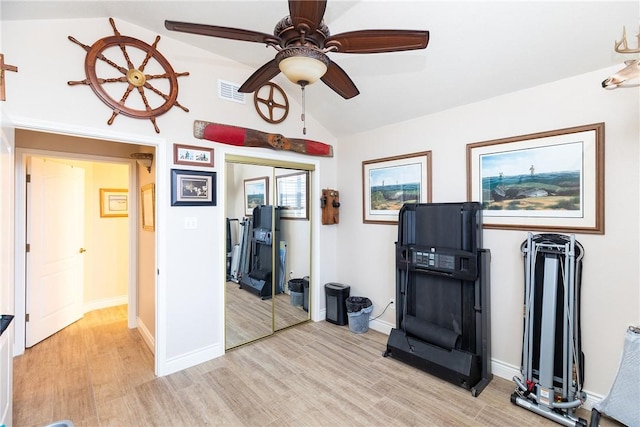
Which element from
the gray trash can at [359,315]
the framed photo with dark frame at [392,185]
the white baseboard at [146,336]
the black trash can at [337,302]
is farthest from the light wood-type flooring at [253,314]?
the framed photo with dark frame at [392,185]

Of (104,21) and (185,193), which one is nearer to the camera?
(104,21)

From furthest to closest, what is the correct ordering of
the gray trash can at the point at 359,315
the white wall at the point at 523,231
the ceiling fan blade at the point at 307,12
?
the gray trash can at the point at 359,315 < the white wall at the point at 523,231 < the ceiling fan blade at the point at 307,12

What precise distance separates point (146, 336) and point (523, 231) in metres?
3.99

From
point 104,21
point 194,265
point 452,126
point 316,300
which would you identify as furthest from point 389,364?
point 104,21

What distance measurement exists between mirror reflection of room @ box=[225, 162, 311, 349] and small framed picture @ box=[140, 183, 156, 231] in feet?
2.59

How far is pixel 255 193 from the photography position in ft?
11.1

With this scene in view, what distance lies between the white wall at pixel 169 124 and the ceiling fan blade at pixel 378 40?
1.77 metres

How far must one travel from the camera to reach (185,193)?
277 centimetres

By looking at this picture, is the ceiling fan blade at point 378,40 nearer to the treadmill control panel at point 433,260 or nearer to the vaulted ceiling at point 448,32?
the vaulted ceiling at point 448,32

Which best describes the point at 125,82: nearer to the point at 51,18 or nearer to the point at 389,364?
the point at 51,18

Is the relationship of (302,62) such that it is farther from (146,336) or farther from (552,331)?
(146,336)

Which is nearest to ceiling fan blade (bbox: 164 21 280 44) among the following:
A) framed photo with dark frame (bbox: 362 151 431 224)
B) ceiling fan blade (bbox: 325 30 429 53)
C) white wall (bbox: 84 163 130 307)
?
ceiling fan blade (bbox: 325 30 429 53)

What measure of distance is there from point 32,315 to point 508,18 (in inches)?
206

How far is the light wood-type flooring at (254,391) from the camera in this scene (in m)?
2.14
